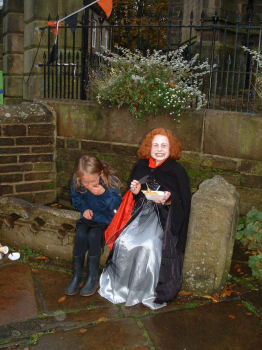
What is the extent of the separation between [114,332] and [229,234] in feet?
4.18

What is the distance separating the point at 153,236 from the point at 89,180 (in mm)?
795

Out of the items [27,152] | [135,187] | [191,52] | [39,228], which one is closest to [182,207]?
[135,187]

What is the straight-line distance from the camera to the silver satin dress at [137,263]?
10.9 feet

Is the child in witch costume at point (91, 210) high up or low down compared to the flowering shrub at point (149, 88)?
down

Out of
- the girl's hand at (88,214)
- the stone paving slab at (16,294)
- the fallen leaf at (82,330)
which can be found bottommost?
the fallen leaf at (82,330)

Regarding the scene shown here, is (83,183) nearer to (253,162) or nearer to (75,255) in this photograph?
(75,255)

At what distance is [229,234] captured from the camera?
3.33 metres

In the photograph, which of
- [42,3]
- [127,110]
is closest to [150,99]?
[127,110]

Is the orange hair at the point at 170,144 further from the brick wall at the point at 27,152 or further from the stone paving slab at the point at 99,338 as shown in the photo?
the brick wall at the point at 27,152

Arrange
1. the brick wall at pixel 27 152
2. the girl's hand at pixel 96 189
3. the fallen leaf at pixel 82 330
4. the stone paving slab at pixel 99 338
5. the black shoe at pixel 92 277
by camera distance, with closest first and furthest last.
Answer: the stone paving slab at pixel 99 338
the fallen leaf at pixel 82 330
the black shoe at pixel 92 277
the girl's hand at pixel 96 189
the brick wall at pixel 27 152

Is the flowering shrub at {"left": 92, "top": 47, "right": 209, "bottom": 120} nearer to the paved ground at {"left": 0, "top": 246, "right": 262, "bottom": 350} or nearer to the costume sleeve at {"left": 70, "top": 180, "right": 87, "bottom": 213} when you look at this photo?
the costume sleeve at {"left": 70, "top": 180, "right": 87, "bottom": 213}

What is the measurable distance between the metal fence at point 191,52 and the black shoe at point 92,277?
8.66 ft

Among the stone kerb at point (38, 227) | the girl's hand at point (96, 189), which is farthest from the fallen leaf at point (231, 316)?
the stone kerb at point (38, 227)

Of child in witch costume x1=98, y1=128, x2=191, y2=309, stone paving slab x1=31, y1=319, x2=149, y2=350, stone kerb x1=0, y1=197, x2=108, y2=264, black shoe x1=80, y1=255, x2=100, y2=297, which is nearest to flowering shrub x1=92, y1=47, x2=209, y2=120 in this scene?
child in witch costume x1=98, y1=128, x2=191, y2=309
